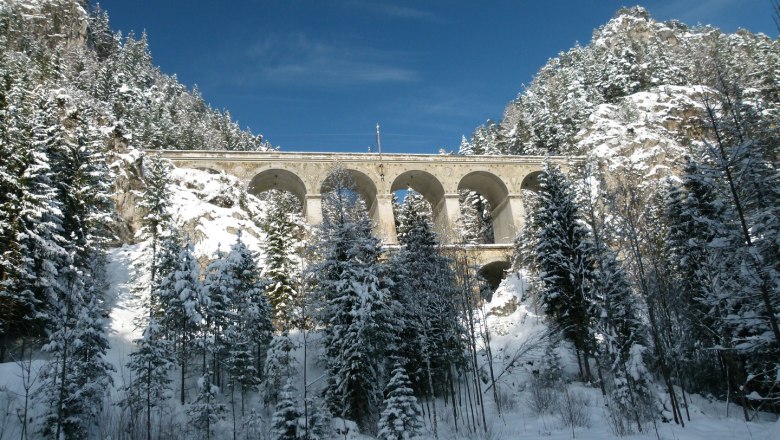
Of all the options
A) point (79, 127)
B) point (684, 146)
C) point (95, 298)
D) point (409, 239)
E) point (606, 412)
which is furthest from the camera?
point (684, 146)

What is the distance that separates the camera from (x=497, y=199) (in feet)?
151

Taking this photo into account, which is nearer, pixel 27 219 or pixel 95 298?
pixel 95 298

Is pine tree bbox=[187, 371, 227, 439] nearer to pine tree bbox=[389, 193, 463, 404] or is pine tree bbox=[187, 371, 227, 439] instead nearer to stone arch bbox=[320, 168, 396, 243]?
pine tree bbox=[389, 193, 463, 404]

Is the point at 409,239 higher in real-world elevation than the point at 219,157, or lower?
lower

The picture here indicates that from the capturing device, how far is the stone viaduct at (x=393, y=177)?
39.9 m

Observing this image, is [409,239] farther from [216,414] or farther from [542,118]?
[542,118]

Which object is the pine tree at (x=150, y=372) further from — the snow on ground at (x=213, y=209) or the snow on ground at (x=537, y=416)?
the snow on ground at (x=213, y=209)

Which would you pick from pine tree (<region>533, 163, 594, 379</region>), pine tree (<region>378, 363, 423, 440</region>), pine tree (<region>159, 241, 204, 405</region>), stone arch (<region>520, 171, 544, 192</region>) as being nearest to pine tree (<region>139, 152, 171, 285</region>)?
pine tree (<region>159, 241, 204, 405</region>)

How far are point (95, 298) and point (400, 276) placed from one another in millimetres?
10922

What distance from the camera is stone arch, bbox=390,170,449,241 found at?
43375 millimetres

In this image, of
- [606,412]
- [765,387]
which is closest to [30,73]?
[606,412]

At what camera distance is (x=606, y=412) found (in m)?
19.7

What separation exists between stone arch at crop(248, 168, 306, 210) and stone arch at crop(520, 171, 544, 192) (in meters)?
19.0

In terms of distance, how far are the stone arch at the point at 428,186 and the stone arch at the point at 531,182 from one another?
24.8 feet
